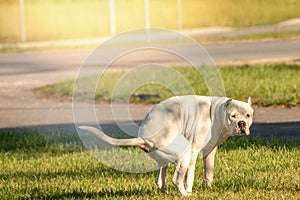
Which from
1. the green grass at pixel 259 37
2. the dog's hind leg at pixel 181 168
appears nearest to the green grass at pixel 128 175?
the dog's hind leg at pixel 181 168

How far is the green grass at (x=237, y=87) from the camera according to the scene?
1706 centimetres

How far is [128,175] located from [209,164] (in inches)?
64.5

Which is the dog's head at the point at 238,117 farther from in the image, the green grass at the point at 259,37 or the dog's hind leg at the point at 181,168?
the green grass at the point at 259,37

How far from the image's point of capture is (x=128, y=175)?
9.62 metres

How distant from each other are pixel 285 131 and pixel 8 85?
10.9 metres

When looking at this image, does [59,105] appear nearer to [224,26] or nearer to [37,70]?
[37,70]

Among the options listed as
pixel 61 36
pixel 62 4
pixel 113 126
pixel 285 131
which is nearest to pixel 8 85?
pixel 113 126

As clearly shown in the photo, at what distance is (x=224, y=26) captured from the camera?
47.8 meters

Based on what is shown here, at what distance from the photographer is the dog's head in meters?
7.54

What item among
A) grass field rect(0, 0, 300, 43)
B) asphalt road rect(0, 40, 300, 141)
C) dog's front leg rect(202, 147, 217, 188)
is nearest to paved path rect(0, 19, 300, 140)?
asphalt road rect(0, 40, 300, 141)

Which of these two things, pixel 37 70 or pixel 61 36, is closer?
pixel 37 70

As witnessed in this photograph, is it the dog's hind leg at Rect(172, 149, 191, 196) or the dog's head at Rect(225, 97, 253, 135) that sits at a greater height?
the dog's head at Rect(225, 97, 253, 135)

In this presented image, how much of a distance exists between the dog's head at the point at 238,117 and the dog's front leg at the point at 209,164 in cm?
51

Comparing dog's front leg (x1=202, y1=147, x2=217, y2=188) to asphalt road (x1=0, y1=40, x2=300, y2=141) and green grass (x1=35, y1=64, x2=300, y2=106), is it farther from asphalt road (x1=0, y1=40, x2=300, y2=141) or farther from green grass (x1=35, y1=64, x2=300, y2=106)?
green grass (x1=35, y1=64, x2=300, y2=106)
